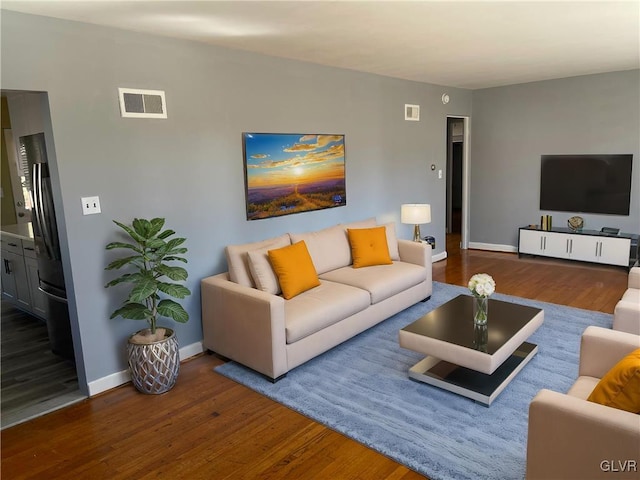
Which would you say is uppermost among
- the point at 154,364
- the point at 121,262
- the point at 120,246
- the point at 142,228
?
the point at 142,228

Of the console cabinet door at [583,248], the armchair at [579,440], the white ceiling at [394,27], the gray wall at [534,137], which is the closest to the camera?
the armchair at [579,440]

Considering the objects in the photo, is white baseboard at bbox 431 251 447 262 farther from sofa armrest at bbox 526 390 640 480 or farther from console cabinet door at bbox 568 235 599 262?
sofa armrest at bbox 526 390 640 480

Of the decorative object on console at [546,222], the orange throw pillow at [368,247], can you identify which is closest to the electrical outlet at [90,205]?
the orange throw pillow at [368,247]

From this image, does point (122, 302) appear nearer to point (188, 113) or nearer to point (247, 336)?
point (247, 336)

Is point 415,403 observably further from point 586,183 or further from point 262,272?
point 586,183

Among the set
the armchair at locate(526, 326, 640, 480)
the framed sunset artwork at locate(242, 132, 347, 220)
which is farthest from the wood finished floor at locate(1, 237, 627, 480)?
the framed sunset artwork at locate(242, 132, 347, 220)

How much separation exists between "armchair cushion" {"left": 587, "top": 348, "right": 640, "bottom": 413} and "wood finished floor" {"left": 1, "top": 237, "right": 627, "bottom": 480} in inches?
38.1

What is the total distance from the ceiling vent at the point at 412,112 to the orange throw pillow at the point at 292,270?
2756 millimetres

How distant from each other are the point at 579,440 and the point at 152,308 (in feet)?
8.64

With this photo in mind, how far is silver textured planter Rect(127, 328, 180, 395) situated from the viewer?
122 inches

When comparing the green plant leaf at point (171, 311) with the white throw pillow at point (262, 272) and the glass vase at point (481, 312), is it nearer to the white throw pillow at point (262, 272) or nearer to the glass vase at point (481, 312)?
the white throw pillow at point (262, 272)

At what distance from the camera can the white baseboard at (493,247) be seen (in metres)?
7.03

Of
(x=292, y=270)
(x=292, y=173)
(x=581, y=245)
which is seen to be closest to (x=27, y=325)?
(x=292, y=270)

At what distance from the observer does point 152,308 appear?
3234 millimetres
